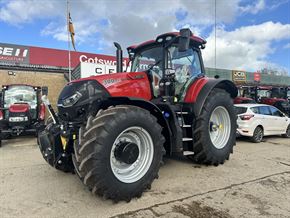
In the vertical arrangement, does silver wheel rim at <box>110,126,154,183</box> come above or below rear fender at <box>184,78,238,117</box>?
below

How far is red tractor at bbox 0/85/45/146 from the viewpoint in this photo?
31.4 feet

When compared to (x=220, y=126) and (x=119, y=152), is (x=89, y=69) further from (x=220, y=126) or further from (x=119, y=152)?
(x=119, y=152)

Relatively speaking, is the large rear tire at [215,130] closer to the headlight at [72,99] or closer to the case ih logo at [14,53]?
the headlight at [72,99]

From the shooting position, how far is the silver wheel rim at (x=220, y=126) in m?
5.88

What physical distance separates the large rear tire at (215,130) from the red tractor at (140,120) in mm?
19

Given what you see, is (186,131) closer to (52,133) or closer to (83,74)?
(52,133)

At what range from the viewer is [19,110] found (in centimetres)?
980

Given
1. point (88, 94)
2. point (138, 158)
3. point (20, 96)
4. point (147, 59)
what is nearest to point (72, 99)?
point (88, 94)

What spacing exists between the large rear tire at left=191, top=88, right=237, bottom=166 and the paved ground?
275 millimetres

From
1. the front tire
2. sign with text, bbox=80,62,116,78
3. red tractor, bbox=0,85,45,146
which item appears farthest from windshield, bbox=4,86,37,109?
the front tire

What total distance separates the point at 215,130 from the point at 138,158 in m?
2.46

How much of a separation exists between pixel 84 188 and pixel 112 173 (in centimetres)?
98

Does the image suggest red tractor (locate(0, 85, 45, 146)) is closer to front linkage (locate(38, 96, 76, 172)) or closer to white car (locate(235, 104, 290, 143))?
front linkage (locate(38, 96, 76, 172))

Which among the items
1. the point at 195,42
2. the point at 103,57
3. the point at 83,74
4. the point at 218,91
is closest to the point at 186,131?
the point at 218,91
